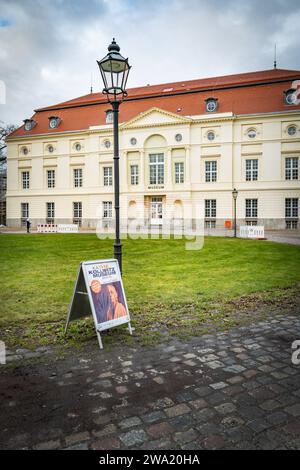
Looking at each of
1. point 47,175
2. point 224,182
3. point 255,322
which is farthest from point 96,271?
point 47,175

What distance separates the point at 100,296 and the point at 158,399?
2.05 metres

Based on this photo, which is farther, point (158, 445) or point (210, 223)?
point (210, 223)

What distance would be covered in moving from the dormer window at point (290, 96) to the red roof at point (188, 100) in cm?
41

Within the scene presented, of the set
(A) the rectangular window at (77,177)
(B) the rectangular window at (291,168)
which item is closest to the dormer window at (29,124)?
(A) the rectangular window at (77,177)

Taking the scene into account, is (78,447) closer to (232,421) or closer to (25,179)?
(232,421)

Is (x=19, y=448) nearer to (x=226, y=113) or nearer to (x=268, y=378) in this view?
(x=268, y=378)

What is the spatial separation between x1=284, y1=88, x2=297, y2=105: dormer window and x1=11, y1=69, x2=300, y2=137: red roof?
0.41 meters

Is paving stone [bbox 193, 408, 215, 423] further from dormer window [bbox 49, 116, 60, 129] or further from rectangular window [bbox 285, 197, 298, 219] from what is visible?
dormer window [bbox 49, 116, 60, 129]

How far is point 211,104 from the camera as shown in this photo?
38.8 metres

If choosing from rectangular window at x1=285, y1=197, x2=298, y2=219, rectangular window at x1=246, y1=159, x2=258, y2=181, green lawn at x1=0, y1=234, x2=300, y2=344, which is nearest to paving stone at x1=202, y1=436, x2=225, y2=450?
green lawn at x1=0, y1=234, x2=300, y2=344

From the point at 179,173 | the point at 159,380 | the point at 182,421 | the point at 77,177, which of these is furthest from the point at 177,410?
the point at 77,177
